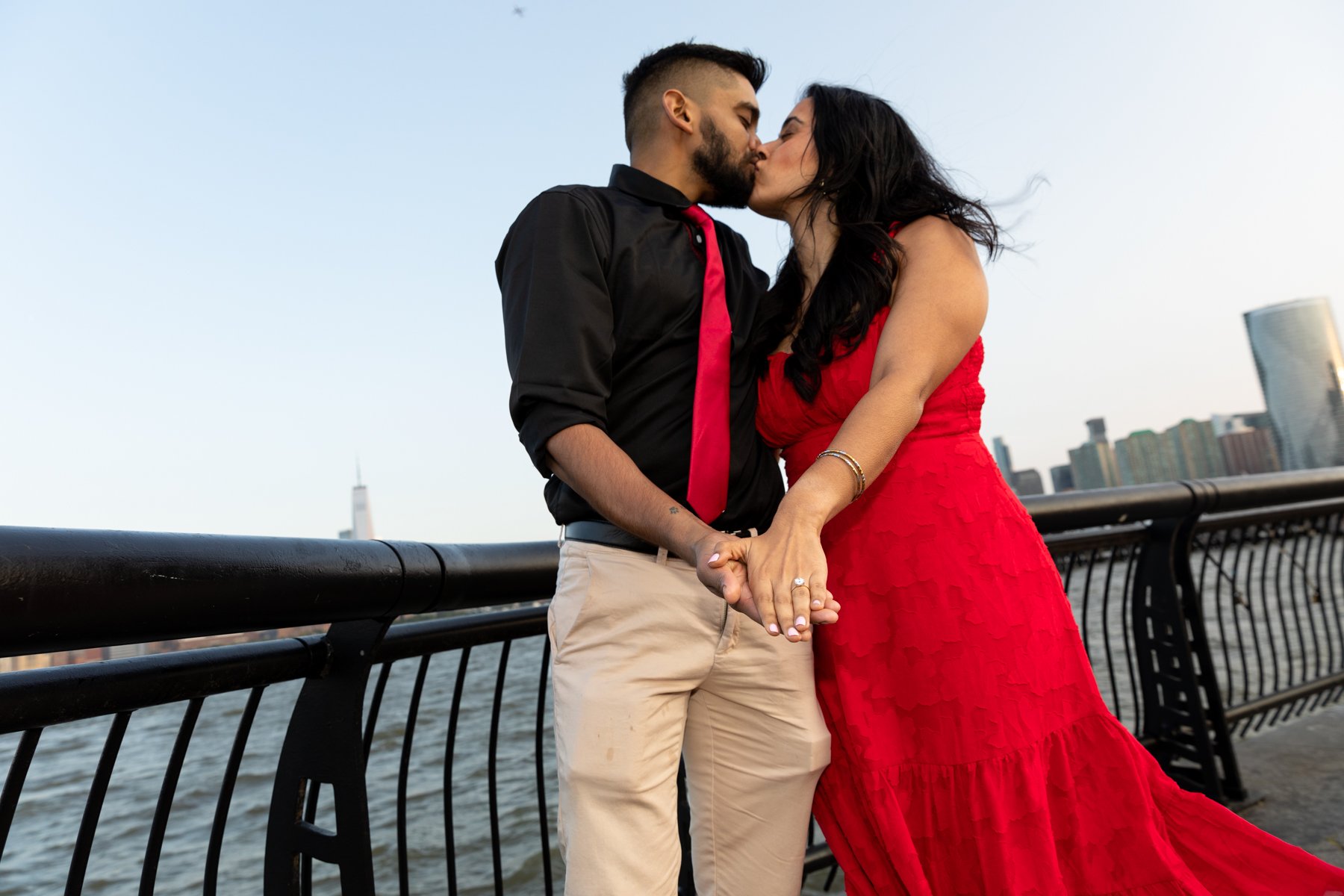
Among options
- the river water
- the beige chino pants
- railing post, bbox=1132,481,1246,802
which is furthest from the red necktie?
railing post, bbox=1132,481,1246,802

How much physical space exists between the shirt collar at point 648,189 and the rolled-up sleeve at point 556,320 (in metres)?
0.25

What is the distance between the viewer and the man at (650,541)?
5.00ft

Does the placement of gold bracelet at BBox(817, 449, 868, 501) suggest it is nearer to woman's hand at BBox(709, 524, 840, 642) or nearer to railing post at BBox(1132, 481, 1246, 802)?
woman's hand at BBox(709, 524, 840, 642)

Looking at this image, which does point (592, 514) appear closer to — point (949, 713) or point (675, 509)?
point (675, 509)

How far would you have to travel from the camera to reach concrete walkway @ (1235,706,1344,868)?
2.98 m

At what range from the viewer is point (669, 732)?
5.31 feet

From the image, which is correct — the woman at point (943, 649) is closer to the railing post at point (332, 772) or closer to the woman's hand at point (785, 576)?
the woman's hand at point (785, 576)

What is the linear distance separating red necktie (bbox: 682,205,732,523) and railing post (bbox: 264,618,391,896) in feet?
2.35

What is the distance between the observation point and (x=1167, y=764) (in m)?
3.66

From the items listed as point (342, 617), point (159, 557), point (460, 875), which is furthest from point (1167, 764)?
point (460, 875)

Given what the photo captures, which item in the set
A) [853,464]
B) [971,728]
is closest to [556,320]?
[853,464]

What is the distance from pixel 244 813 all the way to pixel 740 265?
13232mm

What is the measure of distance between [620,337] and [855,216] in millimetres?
649

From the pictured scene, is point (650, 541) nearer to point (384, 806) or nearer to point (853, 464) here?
point (853, 464)
